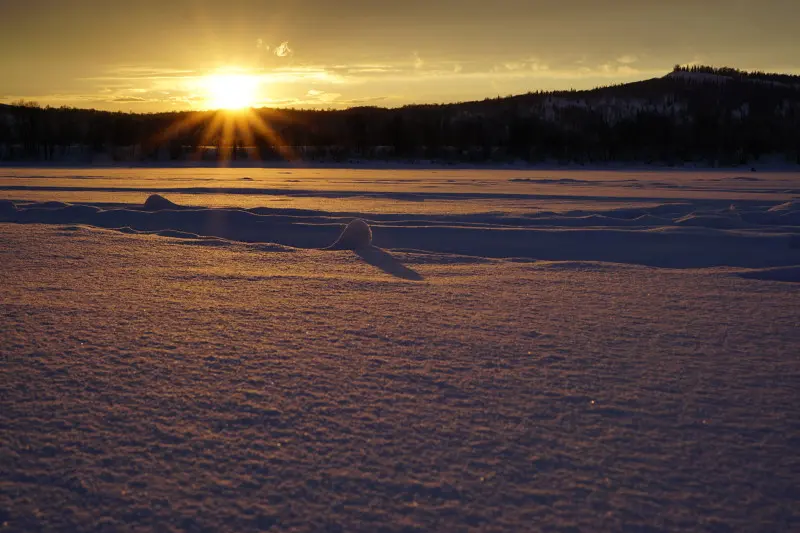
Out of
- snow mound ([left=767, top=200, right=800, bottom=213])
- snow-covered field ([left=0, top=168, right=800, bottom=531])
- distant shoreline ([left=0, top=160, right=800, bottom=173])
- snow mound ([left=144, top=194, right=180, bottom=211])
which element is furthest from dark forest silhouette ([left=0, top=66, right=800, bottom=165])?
snow-covered field ([left=0, top=168, right=800, bottom=531])

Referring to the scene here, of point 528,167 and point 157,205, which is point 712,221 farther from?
point 528,167

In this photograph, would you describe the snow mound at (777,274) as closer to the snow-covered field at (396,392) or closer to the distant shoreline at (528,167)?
the snow-covered field at (396,392)

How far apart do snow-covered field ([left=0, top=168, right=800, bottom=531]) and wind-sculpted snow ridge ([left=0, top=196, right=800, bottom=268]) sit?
11.0 inches

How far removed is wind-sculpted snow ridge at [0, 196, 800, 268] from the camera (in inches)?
196

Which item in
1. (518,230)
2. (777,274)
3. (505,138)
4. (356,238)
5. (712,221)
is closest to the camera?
(777,274)

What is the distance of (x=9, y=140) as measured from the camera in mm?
37406

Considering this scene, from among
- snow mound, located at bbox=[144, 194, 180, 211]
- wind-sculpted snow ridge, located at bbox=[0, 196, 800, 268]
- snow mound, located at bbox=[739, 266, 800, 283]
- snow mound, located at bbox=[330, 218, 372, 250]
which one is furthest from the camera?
snow mound, located at bbox=[144, 194, 180, 211]

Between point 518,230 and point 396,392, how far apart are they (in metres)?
4.36

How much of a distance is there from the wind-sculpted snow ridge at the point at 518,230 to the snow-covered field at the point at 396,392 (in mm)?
280

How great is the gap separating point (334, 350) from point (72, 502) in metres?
1.16

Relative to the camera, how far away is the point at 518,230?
6.14 m

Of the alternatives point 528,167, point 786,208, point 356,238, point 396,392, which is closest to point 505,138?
point 528,167

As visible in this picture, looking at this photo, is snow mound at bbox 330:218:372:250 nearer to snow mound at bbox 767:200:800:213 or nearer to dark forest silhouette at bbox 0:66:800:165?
snow mound at bbox 767:200:800:213

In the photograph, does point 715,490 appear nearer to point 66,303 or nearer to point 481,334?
point 481,334
